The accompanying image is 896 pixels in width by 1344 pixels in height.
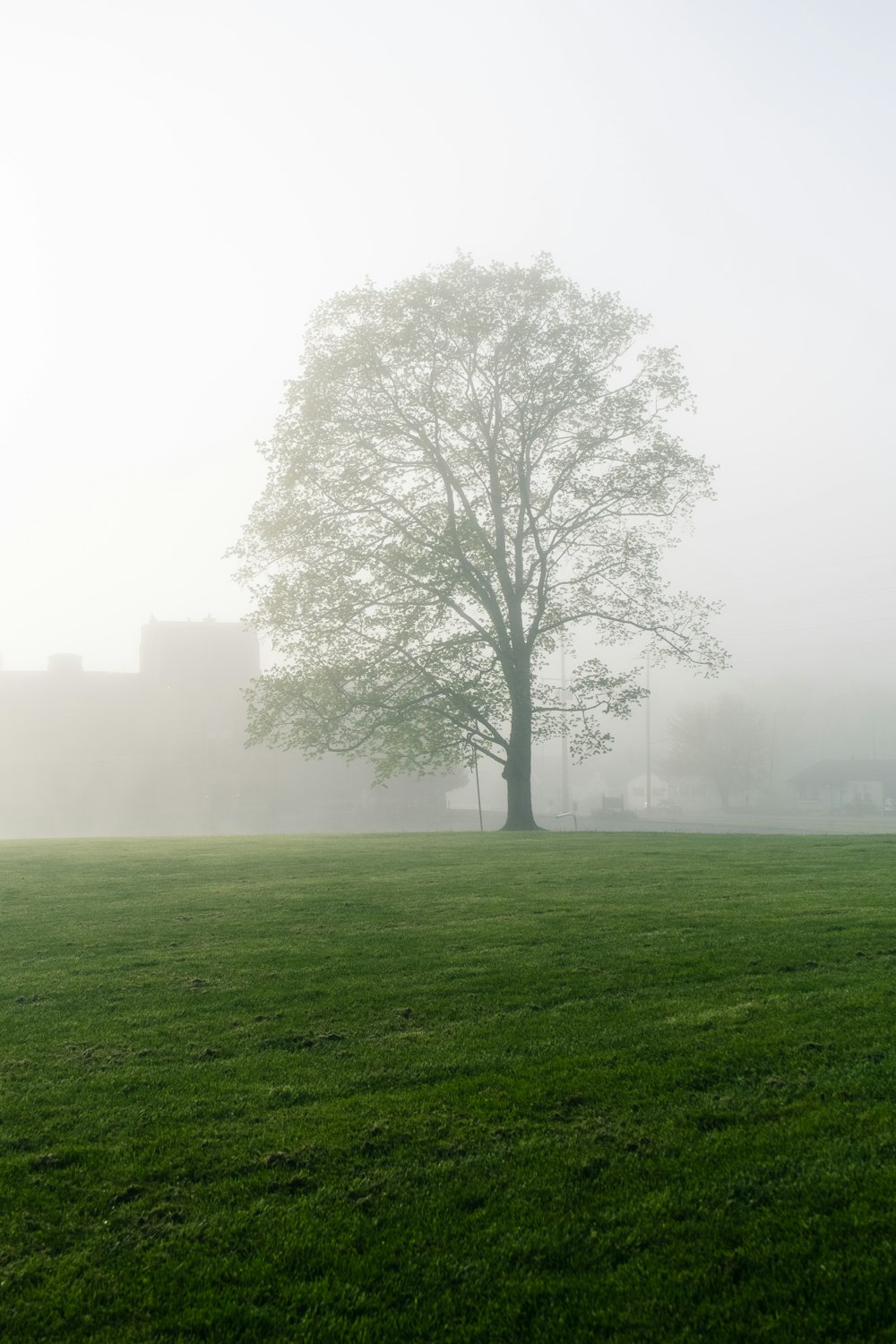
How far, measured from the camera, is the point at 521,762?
33.3m

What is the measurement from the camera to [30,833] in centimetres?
8325

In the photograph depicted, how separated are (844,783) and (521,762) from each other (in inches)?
4068

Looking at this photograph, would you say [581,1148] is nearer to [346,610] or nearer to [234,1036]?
[234,1036]

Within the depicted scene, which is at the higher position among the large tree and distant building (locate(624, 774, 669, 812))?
the large tree

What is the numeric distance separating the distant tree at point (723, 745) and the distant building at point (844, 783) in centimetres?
658

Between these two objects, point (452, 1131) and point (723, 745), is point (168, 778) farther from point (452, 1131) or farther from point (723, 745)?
point (452, 1131)

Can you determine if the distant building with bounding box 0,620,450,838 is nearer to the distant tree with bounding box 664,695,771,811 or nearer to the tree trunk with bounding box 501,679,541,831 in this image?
the distant tree with bounding box 664,695,771,811

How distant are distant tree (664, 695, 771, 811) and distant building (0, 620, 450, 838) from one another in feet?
124

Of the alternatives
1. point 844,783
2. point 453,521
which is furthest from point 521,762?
point 844,783

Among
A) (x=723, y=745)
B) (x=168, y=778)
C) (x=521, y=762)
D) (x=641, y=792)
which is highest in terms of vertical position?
(x=723, y=745)

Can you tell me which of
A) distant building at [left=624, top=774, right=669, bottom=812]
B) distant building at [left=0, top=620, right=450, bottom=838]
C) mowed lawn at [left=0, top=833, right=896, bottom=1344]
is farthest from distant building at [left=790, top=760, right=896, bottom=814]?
mowed lawn at [left=0, top=833, right=896, bottom=1344]

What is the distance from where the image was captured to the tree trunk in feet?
108

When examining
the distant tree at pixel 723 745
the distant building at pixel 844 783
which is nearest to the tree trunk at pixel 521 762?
the distant tree at pixel 723 745

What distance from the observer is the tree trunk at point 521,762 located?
3303 cm
